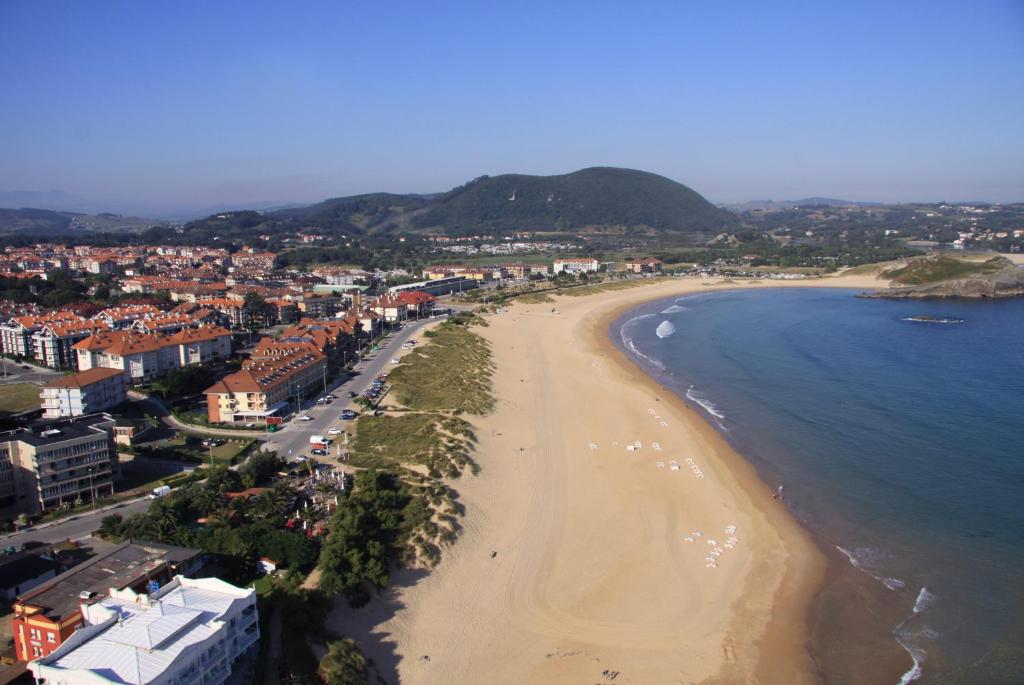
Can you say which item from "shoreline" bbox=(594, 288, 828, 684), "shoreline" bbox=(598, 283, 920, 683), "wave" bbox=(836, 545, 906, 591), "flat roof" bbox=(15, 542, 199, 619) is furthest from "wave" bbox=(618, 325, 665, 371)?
"flat roof" bbox=(15, 542, 199, 619)

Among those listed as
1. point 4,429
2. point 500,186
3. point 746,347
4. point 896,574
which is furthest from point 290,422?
point 500,186

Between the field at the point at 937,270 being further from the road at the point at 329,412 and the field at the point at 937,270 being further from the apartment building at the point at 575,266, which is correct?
the road at the point at 329,412

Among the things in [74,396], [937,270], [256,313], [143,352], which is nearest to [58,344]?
[143,352]

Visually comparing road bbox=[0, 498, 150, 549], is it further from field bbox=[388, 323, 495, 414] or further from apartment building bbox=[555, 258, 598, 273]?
apartment building bbox=[555, 258, 598, 273]

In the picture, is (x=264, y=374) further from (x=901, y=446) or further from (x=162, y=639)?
(x=901, y=446)

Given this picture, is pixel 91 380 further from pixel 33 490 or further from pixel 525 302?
pixel 525 302

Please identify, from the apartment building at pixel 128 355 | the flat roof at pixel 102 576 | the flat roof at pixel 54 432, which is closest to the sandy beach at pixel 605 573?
the flat roof at pixel 102 576
